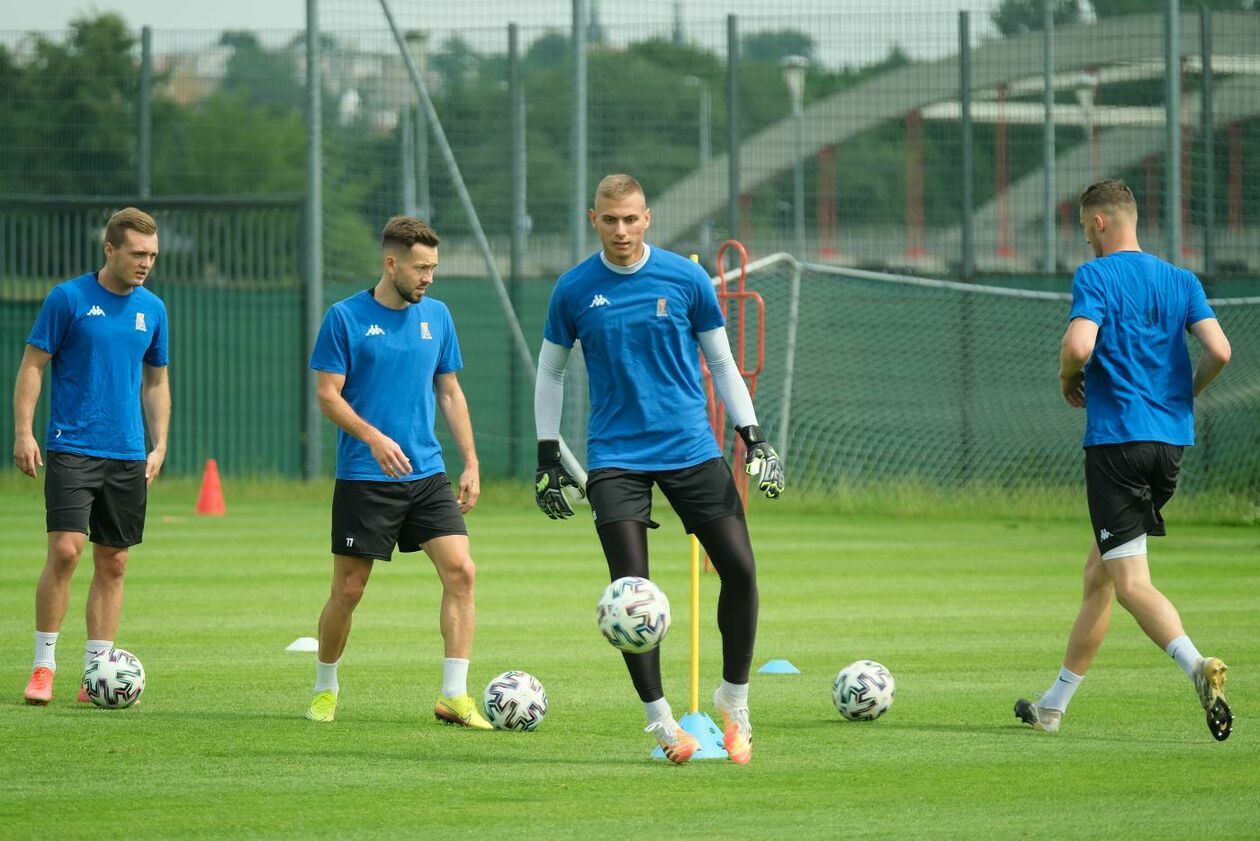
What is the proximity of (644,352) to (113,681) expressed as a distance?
9.70 ft

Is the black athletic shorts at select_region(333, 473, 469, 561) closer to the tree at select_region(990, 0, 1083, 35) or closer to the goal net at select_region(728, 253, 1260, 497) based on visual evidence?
the goal net at select_region(728, 253, 1260, 497)

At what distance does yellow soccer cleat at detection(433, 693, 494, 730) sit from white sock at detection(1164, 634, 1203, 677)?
2814 millimetres

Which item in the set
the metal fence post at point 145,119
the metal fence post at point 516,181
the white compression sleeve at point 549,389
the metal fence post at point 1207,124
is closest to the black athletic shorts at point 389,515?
the white compression sleeve at point 549,389

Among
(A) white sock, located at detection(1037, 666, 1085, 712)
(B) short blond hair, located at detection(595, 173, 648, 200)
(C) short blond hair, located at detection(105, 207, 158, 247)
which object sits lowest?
(A) white sock, located at detection(1037, 666, 1085, 712)

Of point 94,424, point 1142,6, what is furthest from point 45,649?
point 1142,6

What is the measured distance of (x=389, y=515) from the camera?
8250 millimetres

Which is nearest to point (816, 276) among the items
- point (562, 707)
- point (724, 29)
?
point (724, 29)

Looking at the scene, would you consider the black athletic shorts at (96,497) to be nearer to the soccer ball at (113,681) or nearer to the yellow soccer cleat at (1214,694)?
the soccer ball at (113,681)

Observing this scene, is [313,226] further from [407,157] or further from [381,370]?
[381,370]

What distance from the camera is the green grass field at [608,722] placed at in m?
6.24

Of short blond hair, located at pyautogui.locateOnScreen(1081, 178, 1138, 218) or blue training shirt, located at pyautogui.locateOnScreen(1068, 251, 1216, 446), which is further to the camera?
short blond hair, located at pyautogui.locateOnScreen(1081, 178, 1138, 218)

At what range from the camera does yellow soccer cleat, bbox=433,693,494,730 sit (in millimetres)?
8141

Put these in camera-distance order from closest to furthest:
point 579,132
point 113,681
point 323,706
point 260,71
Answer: point 323,706
point 113,681
point 579,132
point 260,71

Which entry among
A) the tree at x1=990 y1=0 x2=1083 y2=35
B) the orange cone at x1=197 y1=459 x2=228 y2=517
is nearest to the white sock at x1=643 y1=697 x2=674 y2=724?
the orange cone at x1=197 y1=459 x2=228 y2=517
